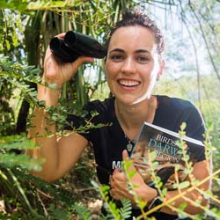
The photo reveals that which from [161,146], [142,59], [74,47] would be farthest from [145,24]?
[161,146]

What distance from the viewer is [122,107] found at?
1.19 meters

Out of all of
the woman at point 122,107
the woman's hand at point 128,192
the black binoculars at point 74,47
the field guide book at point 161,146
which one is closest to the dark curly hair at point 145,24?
the woman at point 122,107

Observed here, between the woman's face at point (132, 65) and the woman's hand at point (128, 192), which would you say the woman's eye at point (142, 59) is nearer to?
the woman's face at point (132, 65)

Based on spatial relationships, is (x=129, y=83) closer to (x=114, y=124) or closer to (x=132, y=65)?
(x=132, y=65)

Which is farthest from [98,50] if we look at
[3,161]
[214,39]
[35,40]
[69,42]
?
[214,39]

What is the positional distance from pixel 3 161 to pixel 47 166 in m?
0.75

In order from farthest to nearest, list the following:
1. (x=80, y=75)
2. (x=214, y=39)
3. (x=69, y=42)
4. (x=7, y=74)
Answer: (x=214, y=39), (x=80, y=75), (x=69, y=42), (x=7, y=74)

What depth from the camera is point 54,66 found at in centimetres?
104

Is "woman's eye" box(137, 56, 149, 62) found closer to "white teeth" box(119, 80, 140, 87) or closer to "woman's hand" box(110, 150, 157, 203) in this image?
"white teeth" box(119, 80, 140, 87)

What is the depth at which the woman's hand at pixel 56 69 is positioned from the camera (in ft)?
3.40

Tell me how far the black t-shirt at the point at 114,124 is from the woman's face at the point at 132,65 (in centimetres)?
11

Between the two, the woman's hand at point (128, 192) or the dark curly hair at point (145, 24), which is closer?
the woman's hand at point (128, 192)

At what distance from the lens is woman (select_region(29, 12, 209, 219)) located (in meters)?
1.06

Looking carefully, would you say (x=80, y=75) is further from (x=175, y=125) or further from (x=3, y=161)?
(x=3, y=161)
